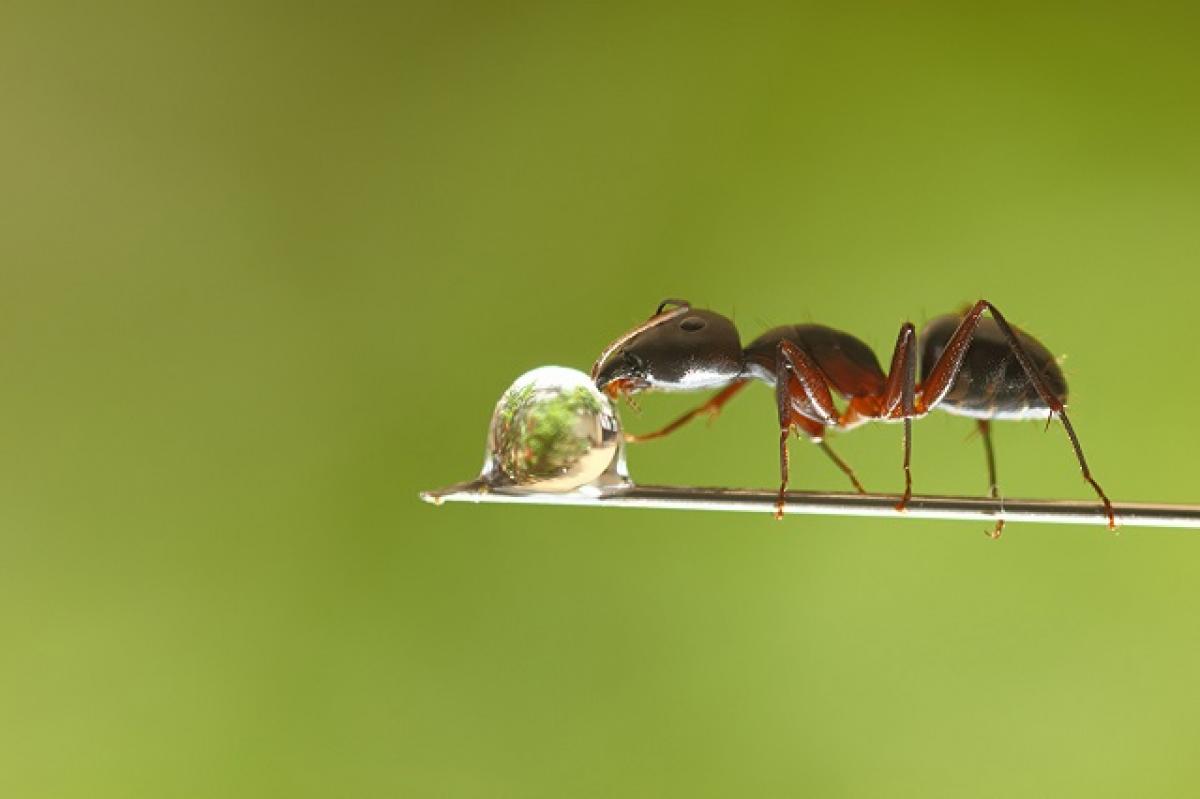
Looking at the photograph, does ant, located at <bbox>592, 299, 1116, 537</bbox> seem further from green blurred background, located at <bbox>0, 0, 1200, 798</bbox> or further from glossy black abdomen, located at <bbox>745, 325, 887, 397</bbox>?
green blurred background, located at <bbox>0, 0, 1200, 798</bbox>

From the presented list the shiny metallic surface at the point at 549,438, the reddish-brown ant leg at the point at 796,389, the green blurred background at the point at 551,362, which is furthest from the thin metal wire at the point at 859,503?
the green blurred background at the point at 551,362

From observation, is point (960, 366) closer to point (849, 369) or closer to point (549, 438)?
point (849, 369)

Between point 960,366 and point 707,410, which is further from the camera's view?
point 707,410

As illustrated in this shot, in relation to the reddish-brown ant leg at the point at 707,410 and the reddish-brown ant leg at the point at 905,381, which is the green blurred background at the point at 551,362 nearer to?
the reddish-brown ant leg at the point at 707,410

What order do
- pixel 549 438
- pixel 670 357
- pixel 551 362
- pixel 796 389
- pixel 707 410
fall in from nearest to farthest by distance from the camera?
Result: pixel 549 438, pixel 670 357, pixel 796 389, pixel 707 410, pixel 551 362

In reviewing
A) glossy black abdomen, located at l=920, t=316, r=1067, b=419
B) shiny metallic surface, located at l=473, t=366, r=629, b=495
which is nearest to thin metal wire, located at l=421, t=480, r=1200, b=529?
shiny metallic surface, located at l=473, t=366, r=629, b=495

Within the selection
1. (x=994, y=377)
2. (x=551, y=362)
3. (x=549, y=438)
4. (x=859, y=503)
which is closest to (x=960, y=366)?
(x=994, y=377)

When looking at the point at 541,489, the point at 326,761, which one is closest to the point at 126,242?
the point at 326,761
